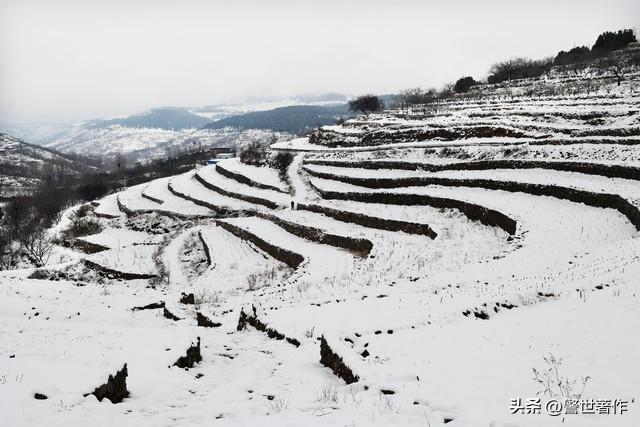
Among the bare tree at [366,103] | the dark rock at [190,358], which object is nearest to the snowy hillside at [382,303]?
the dark rock at [190,358]

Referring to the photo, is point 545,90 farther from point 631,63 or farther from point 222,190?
point 222,190

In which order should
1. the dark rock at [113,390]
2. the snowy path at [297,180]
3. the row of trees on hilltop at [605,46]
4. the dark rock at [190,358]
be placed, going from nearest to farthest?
the dark rock at [113,390]
the dark rock at [190,358]
the snowy path at [297,180]
the row of trees on hilltop at [605,46]

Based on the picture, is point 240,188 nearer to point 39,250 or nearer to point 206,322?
point 39,250

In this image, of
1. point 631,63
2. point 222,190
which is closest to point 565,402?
point 222,190

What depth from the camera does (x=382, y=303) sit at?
38.3 feet

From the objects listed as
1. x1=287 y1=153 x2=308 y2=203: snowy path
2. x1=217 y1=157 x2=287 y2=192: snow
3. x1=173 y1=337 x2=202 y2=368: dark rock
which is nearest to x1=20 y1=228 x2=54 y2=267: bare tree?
x1=217 y1=157 x2=287 y2=192: snow

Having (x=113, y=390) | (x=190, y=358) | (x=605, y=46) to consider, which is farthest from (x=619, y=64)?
(x=113, y=390)

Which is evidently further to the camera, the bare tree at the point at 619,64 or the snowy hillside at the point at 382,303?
the bare tree at the point at 619,64

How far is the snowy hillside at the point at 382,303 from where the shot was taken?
5.75 m

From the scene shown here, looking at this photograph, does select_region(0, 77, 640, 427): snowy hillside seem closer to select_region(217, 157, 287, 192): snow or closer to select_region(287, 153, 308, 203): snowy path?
select_region(287, 153, 308, 203): snowy path

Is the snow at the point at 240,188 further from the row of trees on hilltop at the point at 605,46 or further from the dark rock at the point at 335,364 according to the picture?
the row of trees on hilltop at the point at 605,46

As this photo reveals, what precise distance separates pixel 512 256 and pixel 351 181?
67.5 feet

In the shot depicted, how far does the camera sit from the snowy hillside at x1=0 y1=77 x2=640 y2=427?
5.75 meters

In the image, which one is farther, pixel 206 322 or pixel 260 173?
pixel 260 173
